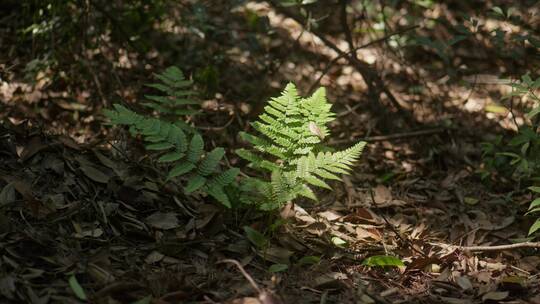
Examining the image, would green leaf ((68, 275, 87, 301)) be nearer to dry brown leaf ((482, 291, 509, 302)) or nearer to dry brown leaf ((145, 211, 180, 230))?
dry brown leaf ((145, 211, 180, 230))

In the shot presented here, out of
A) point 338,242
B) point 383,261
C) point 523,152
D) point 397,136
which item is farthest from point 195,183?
point 523,152

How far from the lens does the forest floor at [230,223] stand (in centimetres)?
242

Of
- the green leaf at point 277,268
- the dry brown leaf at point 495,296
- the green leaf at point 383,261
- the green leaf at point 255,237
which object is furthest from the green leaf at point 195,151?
the dry brown leaf at point 495,296

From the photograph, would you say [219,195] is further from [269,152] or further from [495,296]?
[495,296]

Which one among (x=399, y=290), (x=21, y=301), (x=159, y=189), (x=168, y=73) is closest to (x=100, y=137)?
(x=168, y=73)

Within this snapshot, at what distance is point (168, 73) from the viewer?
3340 mm

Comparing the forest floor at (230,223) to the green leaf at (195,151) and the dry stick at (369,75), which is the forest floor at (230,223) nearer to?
the dry stick at (369,75)

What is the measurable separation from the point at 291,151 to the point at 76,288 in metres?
1.17

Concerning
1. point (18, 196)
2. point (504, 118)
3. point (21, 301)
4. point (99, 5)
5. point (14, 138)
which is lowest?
point (21, 301)

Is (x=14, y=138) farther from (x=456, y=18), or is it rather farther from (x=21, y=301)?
(x=456, y=18)

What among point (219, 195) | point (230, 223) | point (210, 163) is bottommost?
point (230, 223)

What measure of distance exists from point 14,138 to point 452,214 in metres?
2.43

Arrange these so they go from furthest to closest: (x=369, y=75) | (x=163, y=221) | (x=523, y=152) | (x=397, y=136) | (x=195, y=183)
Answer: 1. (x=369, y=75)
2. (x=397, y=136)
3. (x=523, y=152)
4. (x=163, y=221)
5. (x=195, y=183)

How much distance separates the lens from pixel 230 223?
114 inches
